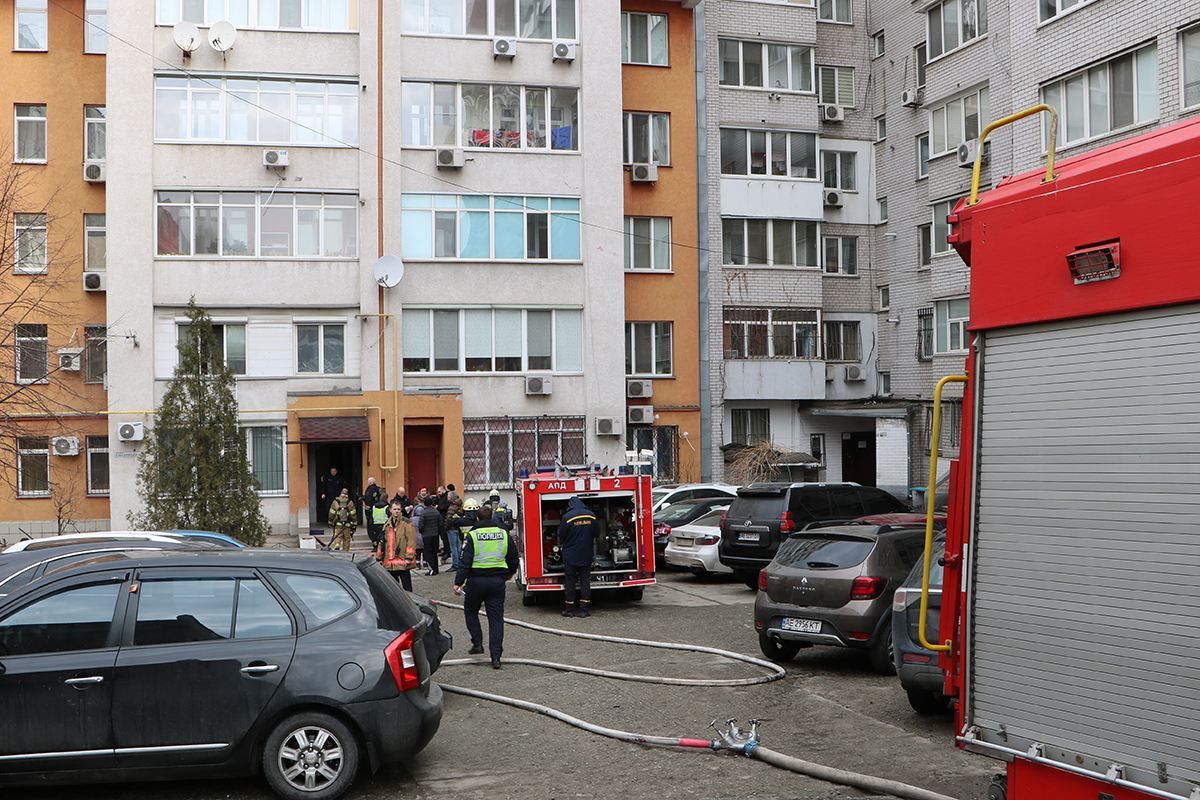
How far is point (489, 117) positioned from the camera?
31844 mm

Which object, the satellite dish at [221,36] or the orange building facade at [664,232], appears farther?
the orange building facade at [664,232]

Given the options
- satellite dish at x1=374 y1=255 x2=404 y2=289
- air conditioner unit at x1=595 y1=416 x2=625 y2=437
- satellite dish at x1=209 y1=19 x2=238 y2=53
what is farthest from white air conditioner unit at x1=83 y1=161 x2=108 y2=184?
air conditioner unit at x1=595 y1=416 x2=625 y2=437

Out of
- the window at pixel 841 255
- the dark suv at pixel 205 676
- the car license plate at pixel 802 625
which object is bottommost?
the car license plate at pixel 802 625

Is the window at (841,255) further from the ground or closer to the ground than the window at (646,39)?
closer to the ground

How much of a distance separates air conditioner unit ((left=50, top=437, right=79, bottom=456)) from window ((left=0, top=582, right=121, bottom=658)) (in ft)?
81.0

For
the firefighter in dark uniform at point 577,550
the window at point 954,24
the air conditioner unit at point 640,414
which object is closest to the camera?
the firefighter in dark uniform at point 577,550

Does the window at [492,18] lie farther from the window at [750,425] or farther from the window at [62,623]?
the window at [62,623]

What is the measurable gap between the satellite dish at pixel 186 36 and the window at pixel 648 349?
13.5 meters

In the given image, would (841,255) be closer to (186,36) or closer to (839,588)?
(186,36)

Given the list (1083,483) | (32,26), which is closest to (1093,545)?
(1083,483)

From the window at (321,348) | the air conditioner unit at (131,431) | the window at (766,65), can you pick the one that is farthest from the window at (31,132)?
the window at (766,65)

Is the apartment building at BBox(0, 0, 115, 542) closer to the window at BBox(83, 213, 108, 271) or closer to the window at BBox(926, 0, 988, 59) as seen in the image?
the window at BBox(83, 213, 108, 271)

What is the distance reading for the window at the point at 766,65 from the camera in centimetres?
3622

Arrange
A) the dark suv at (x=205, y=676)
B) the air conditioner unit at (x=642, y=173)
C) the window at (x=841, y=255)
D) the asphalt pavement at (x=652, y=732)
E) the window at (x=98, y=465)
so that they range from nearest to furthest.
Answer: the dark suv at (x=205, y=676), the asphalt pavement at (x=652, y=732), the window at (x=98, y=465), the air conditioner unit at (x=642, y=173), the window at (x=841, y=255)
